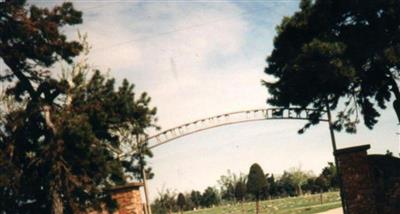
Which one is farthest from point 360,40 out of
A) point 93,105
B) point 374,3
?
point 93,105

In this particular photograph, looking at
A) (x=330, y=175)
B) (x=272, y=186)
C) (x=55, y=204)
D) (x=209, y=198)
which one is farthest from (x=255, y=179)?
(x=55, y=204)

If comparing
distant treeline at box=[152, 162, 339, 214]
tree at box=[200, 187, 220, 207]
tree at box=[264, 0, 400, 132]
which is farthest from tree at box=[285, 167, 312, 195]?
tree at box=[264, 0, 400, 132]

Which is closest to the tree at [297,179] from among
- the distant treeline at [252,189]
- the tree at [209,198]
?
the distant treeline at [252,189]

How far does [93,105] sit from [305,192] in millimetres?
68655

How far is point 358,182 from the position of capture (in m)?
13.6

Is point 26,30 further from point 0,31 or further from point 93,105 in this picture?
point 93,105

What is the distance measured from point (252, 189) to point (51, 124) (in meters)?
54.3

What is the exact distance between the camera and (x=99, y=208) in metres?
13.7

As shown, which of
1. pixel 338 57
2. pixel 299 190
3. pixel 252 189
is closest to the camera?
pixel 338 57

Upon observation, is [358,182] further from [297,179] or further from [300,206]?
[297,179]

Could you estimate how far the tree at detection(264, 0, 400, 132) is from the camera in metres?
17.8

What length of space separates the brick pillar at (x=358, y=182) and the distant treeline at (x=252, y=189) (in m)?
43.4

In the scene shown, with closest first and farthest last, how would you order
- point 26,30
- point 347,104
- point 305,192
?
1. point 26,30
2. point 347,104
3. point 305,192

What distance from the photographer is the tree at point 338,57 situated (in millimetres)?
17812
